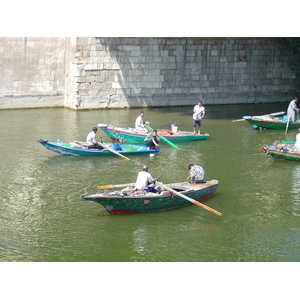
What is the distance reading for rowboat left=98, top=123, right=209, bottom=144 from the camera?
24.8m

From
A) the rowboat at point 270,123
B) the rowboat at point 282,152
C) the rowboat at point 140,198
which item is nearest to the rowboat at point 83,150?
the rowboat at point 282,152

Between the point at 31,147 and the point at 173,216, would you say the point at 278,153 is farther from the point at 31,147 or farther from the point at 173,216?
the point at 31,147

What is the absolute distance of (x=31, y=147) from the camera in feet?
78.6

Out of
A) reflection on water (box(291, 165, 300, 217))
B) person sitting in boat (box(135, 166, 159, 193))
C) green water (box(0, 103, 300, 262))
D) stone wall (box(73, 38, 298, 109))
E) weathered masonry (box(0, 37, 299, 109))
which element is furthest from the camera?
stone wall (box(73, 38, 298, 109))

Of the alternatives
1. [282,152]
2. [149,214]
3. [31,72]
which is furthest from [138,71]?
[149,214]

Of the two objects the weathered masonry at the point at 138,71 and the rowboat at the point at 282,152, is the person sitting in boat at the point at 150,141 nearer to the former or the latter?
the rowboat at the point at 282,152

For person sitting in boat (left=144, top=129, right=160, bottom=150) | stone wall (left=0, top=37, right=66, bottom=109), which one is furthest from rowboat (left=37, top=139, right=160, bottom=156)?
stone wall (left=0, top=37, right=66, bottom=109)

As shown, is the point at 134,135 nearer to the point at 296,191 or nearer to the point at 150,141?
the point at 150,141

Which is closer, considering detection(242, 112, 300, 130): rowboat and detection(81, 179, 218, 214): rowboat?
detection(81, 179, 218, 214): rowboat

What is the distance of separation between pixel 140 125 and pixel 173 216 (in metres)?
8.79

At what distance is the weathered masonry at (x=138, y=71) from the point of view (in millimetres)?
31047

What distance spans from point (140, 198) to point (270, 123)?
12.8 m

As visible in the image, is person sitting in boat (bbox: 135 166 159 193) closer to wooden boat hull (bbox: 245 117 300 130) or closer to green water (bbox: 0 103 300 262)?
green water (bbox: 0 103 300 262)

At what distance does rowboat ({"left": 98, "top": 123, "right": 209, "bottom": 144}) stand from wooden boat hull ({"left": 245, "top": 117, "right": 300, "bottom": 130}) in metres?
3.10
